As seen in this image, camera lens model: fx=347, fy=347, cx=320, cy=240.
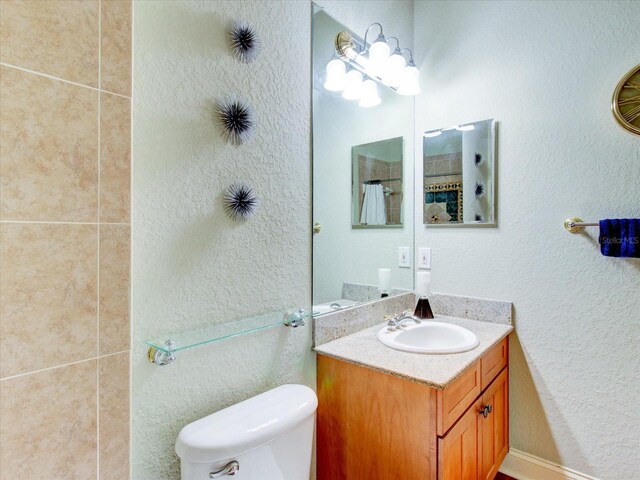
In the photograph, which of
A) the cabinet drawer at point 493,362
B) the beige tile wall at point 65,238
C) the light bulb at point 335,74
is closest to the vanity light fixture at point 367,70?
the light bulb at point 335,74

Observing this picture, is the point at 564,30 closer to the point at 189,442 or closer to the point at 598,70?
the point at 598,70

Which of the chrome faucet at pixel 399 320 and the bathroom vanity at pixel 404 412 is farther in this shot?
the chrome faucet at pixel 399 320

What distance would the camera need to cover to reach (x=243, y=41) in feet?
3.72

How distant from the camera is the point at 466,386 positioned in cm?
125

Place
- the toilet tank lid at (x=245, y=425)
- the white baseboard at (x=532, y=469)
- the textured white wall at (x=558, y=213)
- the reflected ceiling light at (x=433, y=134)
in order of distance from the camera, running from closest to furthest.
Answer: the toilet tank lid at (x=245, y=425) < the textured white wall at (x=558, y=213) < the white baseboard at (x=532, y=469) < the reflected ceiling light at (x=433, y=134)

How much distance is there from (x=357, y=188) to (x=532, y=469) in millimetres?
1578

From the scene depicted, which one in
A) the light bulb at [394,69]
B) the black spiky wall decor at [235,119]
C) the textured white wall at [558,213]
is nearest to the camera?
the black spiky wall decor at [235,119]

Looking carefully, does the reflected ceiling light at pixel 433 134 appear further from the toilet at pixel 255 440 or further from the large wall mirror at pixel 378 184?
the toilet at pixel 255 440

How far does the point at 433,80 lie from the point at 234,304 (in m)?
1.65

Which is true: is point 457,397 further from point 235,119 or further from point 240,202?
point 235,119

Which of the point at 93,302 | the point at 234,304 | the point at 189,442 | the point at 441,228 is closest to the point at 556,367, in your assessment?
the point at 441,228

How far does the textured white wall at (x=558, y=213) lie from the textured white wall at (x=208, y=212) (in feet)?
3.25

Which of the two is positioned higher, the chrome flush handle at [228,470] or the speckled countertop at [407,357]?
the speckled countertop at [407,357]

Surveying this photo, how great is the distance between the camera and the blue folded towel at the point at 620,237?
4.34 feet
